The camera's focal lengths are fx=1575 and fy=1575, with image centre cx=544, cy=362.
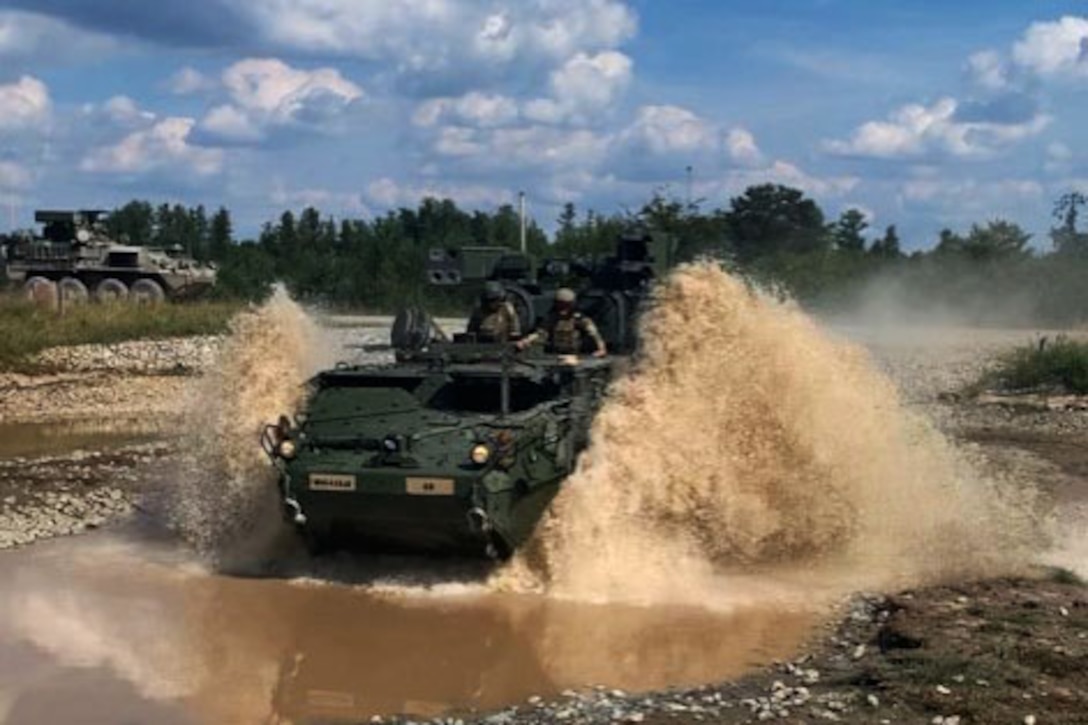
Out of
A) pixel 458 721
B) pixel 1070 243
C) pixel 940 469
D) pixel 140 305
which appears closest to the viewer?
pixel 458 721

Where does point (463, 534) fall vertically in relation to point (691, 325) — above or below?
below

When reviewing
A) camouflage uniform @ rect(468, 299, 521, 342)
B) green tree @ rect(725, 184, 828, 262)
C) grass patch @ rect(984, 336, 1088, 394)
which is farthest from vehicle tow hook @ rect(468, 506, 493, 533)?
green tree @ rect(725, 184, 828, 262)

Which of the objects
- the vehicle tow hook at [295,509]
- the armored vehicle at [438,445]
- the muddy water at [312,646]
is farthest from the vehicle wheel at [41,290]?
the vehicle tow hook at [295,509]

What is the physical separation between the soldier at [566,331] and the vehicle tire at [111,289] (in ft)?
98.4

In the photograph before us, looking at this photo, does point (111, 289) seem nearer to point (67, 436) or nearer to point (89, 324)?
point (89, 324)

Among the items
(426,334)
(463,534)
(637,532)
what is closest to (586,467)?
(637,532)

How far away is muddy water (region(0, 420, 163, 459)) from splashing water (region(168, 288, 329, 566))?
18.7 feet

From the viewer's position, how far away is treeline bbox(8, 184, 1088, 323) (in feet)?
141

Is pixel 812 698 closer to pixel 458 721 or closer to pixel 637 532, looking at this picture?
pixel 458 721

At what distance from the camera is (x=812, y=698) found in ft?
28.1

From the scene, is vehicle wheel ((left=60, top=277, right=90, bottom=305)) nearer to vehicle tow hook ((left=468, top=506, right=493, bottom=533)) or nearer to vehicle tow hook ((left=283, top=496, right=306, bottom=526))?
vehicle tow hook ((left=283, top=496, right=306, bottom=526))

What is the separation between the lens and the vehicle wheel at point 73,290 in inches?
1609

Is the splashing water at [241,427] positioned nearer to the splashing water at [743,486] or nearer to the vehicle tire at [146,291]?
the splashing water at [743,486]

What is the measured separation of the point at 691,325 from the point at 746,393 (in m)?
0.78
